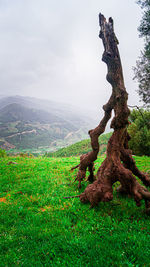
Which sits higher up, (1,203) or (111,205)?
(111,205)

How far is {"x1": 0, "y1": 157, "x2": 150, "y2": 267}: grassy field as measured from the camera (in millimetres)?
3092

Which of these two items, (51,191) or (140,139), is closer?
(51,191)

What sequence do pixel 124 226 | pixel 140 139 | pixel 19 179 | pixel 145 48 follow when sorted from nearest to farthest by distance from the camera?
1. pixel 124 226
2. pixel 19 179
3. pixel 145 48
4. pixel 140 139

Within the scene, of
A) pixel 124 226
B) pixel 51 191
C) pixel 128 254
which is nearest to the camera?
pixel 128 254

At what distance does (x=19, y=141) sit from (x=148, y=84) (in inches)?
7771

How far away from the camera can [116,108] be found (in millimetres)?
5051

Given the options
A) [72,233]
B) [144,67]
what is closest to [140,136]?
[144,67]

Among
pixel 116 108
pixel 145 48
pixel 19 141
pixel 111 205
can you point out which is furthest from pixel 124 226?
pixel 19 141

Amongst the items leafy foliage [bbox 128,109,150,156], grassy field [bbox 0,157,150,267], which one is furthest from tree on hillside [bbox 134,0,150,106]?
grassy field [bbox 0,157,150,267]

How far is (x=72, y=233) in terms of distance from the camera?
151 inches

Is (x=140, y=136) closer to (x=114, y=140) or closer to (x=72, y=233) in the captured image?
(x=114, y=140)

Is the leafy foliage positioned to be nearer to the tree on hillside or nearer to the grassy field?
the tree on hillside

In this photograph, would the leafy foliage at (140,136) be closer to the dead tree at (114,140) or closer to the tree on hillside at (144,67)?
the tree on hillside at (144,67)

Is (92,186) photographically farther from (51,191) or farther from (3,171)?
(3,171)
